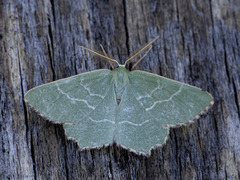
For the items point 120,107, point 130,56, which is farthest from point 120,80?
point 130,56

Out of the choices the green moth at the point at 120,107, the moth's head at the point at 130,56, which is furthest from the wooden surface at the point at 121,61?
the green moth at the point at 120,107

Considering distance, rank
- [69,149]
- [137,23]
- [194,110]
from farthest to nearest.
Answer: [137,23] < [69,149] < [194,110]

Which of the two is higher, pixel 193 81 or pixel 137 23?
pixel 137 23

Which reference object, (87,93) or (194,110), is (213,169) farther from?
(87,93)

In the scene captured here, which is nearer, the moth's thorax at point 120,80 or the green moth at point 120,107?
the green moth at point 120,107

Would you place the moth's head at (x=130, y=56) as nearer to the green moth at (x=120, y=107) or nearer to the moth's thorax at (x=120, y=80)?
the moth's thorax at (x=120, y=80)

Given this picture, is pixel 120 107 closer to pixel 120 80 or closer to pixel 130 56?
pixel 120 80

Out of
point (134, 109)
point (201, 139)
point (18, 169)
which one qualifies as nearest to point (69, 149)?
point (18, 169)

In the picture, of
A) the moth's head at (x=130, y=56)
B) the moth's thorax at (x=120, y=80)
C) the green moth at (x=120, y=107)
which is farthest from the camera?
the moth's head at (x=130, y=56)
